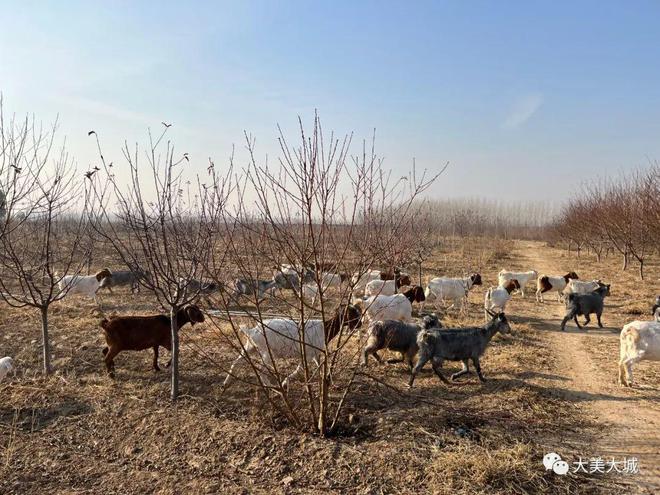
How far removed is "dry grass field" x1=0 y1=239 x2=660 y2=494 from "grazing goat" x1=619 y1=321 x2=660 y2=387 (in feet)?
1.01

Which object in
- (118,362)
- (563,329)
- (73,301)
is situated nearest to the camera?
(118,362)

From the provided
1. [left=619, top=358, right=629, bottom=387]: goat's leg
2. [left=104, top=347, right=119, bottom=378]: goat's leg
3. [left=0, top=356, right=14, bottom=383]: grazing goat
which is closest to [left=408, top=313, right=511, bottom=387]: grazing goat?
[left=619, top=358, right=629, bottom=387]: goat's leg

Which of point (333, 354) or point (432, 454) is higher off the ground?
point (333, 354)

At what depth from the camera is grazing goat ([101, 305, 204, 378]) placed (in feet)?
21.6

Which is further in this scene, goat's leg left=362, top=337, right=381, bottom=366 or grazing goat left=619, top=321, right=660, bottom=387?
goat's leg left=362, top=337, right=381, bottom=366

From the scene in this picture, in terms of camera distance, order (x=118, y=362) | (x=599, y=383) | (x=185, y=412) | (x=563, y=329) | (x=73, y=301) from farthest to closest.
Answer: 1. (x=73, y=301)
2. (x=563, y=329)
3. (x=118, y=362)
4. (x=599, y=383)
5. (x=185, y=412)

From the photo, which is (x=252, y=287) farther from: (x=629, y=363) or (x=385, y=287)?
(x=385, y=287)

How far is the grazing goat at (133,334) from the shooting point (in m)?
6.57

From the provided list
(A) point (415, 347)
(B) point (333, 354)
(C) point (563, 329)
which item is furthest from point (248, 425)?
(C) point (563, 329)

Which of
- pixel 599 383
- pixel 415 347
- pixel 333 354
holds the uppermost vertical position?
pixel 333 354

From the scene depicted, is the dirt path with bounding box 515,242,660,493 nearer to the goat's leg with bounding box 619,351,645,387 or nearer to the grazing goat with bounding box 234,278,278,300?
the goat's leg with bounding box 619,351,645,387

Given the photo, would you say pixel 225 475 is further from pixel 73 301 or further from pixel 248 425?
pixel 73 301

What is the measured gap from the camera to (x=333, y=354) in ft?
15.1

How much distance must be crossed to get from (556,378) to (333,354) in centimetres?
432
